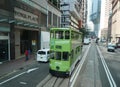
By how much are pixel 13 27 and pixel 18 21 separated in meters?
1.11

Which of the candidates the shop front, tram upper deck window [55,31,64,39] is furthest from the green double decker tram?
the shop front

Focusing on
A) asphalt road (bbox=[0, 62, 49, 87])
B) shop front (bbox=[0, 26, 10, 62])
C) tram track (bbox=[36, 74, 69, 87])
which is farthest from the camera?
shop front (bbox=[0, 26, 10, 62])

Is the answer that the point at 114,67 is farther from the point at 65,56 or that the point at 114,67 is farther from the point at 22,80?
the point at 22,80

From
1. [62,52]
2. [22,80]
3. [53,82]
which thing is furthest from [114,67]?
[22,80]

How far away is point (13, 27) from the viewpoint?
21.8 metres

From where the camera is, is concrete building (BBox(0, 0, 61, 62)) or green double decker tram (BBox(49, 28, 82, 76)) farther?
concrete building (BBox(0, 0, 61, 62))

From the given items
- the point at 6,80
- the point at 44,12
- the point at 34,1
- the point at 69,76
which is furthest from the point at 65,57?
the point at 44,12

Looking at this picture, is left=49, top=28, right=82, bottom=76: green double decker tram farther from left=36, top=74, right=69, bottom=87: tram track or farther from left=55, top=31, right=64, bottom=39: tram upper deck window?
left=36, top=74, right=69, bottom=87: tram track

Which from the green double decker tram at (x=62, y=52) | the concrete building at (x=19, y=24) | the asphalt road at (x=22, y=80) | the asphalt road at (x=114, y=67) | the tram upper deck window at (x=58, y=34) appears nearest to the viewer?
the asphalt road at (x=22, y=80)

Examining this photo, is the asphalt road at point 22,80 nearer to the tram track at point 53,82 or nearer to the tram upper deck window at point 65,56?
the tram track at point 53,82

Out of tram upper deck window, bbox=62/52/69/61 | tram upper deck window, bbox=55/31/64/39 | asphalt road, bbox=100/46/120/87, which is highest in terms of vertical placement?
tram upper deck window, bbox=55/31/64/39

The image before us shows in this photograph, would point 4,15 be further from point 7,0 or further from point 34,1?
point 34,1

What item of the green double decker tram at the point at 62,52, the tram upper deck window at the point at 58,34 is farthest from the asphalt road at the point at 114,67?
the tram upper deck window at the point at 58,34

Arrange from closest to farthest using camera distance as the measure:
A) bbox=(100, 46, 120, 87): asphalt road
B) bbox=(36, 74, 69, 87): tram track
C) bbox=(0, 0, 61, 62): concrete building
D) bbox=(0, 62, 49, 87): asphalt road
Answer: bbox=(0, 62, 49, 87): asphalt road → bbox=(36, 74, 69, 87): tram track → bbox=(100, 46, 120, 87): asphalt road → bbox=(0, 0, 61, 62): concrete building
